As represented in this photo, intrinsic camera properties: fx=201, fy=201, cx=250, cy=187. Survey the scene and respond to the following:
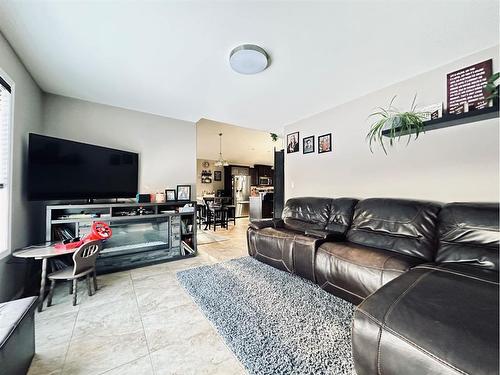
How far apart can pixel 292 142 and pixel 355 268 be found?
2644 mm

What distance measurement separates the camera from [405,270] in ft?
4.90

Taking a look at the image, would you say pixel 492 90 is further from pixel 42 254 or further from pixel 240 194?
pixel 240 194

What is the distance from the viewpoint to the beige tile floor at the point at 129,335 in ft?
4.08

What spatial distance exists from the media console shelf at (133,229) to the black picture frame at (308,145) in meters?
2.19

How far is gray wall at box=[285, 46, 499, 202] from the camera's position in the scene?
183 centimetres

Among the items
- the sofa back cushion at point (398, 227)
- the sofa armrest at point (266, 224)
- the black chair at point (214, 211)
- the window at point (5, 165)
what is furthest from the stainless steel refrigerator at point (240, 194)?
the window at point (5, 165)

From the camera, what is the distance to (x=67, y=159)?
7.97ft

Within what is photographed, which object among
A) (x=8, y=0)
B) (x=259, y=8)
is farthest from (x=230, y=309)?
(x=8, y=0)

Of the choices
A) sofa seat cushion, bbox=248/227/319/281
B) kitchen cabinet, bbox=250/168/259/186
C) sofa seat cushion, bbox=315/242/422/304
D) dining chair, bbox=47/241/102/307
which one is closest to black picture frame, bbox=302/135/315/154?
sofa seat cushion, bbox=248/227/319/281

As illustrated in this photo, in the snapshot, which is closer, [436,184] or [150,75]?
[436,184]

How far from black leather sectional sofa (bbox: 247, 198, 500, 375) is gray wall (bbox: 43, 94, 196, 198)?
182cm

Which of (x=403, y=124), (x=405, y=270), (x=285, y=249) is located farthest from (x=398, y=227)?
(x=285, y=249)

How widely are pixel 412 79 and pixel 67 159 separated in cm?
415

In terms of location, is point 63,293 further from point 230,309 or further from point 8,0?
point 8,0
